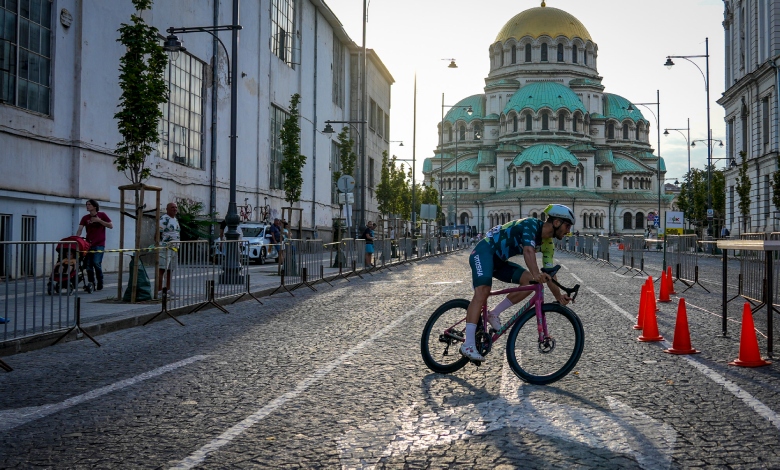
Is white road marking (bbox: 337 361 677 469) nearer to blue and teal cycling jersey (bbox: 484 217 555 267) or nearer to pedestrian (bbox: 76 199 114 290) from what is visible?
blue and teal cycling jersey (bbox: 484 217 555 267)

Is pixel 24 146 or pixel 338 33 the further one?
pixel 338 33

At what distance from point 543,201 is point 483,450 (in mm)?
114368

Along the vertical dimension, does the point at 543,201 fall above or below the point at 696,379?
above

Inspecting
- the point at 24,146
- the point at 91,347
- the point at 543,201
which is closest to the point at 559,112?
the point at 543,201

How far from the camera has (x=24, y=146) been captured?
63.0 feet

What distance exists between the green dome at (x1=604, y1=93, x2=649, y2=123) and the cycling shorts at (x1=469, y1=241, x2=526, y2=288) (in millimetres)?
128445

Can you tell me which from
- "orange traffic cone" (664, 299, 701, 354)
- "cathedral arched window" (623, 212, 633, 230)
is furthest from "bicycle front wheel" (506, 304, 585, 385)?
"cathedral arched window" (623, 212, 633, 230)

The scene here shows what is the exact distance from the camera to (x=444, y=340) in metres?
7.61

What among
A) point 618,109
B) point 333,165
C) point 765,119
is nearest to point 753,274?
point 765,119

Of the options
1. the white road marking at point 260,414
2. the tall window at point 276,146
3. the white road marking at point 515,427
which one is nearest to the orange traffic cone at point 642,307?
the white road marking at point 260,414

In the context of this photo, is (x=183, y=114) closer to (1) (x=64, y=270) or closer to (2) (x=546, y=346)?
(1) (x=64, y=270)

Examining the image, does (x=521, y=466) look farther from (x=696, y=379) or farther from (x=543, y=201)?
(x=543, y=201)

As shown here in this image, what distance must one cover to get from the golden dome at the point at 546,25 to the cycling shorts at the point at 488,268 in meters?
121

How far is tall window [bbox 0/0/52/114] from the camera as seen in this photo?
18.4 meters
